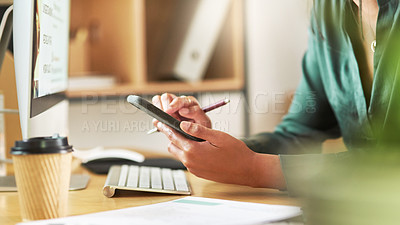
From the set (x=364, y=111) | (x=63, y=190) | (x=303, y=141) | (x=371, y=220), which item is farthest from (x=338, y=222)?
(x=303, y=141)

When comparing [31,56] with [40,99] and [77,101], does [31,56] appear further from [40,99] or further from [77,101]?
[77,101]

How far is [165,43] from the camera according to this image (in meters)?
2.19

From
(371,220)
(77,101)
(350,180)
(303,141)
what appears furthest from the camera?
(77,101)

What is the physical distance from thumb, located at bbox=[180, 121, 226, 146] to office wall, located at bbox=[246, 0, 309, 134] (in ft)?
4.36

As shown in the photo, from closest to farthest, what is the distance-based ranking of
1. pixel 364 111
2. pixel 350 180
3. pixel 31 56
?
pixel 350 180, pixel 31 56, pixel 364 111

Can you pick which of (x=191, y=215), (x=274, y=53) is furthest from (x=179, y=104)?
(x=274, y=53)

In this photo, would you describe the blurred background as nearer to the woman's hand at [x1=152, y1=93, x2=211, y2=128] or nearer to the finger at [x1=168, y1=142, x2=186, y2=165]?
the woman's hand at [x1=152, y1=93, x2=211, y2=128]

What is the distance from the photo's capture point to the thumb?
827 millimetres

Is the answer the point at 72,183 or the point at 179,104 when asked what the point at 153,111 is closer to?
the point at 179,104

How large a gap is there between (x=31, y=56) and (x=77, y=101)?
1625 mm

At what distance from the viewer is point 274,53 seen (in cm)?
220

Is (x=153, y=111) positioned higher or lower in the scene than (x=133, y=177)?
higher

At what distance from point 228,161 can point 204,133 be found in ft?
0.27

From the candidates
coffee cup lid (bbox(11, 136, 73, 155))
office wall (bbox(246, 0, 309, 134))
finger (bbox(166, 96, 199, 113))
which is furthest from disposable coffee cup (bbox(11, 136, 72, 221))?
office wall (bbox(246, 0, 309, 134))
